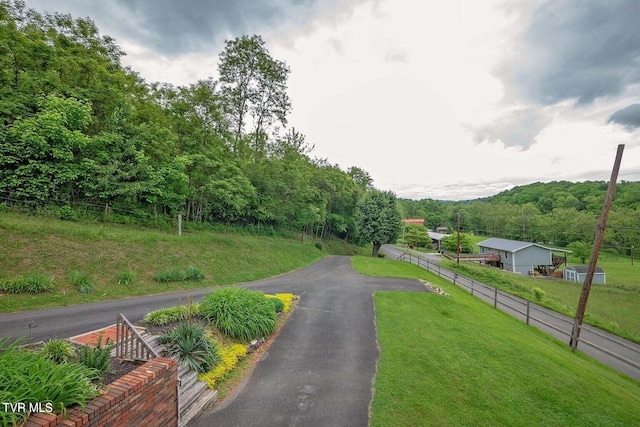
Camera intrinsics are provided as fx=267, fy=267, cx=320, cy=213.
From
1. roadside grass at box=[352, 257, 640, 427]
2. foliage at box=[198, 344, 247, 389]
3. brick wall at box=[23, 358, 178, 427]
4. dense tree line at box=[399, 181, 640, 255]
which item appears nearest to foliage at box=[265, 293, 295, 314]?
foliage at box=[198, 344, 247, 389]

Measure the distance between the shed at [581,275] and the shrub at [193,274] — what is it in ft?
123

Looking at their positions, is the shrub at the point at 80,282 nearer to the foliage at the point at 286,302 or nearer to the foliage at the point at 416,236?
the foliage at the point at 286,302

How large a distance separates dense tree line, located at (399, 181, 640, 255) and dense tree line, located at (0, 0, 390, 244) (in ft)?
69.1

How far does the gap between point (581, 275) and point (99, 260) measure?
1735 inches

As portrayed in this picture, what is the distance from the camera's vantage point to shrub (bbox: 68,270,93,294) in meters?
10.5

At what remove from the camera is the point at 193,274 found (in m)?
14.1

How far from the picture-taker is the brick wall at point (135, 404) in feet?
10.4

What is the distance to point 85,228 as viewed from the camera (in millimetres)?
13664

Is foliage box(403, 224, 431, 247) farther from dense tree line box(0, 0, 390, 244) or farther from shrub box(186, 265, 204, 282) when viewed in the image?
shrub box(186, 265, 204, 282)

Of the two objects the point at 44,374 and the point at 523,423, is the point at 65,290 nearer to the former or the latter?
the point at 44,374

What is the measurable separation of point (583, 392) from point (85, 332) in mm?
12965

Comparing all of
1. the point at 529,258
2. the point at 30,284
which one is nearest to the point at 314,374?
the point at 30,284

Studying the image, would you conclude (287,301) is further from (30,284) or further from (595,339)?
(595,339)

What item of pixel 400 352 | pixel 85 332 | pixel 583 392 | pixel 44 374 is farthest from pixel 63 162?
pixel 583 392
